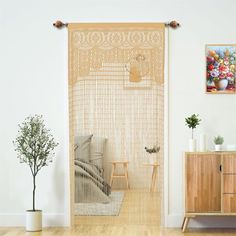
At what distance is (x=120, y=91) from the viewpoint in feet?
24.0

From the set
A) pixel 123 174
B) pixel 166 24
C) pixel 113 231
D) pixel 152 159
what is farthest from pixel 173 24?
pixel 113 231

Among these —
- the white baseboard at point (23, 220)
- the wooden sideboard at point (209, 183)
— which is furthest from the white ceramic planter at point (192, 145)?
the white baseboard at point (23, 220)

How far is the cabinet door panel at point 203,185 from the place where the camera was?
22.6 ft

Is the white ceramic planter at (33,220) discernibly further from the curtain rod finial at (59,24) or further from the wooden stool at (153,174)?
the curtain rod finial at (59,24)

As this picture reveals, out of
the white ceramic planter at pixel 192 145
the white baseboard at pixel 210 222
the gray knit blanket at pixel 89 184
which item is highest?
the white ceramic planter at pixel 192 145

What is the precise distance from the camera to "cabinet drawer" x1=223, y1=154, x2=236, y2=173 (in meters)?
6.86

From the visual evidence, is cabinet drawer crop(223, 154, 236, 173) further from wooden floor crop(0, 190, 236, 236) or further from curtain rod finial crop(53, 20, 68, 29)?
curtain rod finial crop(53, 20, 68, 29)

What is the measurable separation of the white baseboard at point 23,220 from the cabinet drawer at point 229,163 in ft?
6.33

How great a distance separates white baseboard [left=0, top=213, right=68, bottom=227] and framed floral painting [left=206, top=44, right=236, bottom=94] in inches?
87.8

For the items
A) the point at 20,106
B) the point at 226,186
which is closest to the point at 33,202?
the point at 20,106

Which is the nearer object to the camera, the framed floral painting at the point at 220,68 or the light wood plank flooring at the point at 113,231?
the light wood plank flooring at the point at 113,231

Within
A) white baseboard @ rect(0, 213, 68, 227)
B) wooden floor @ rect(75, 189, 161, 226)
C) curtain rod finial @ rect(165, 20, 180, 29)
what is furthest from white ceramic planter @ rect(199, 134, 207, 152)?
white baseboard @ rect(0, 213, 68, 227)

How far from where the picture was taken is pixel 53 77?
24.2 ft

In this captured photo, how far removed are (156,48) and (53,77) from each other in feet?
4.03
